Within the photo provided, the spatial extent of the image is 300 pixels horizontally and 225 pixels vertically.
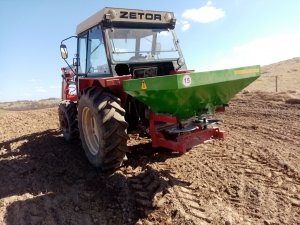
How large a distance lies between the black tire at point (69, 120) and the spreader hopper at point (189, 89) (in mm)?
2561

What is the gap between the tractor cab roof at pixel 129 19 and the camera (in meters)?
5.10

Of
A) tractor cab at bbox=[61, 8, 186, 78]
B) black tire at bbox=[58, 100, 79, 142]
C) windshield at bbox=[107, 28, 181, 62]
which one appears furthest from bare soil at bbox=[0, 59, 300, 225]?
windshield at bbox=[107, 28, 181, 62]

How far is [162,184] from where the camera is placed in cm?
429

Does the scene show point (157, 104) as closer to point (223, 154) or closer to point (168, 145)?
point (168, 145)

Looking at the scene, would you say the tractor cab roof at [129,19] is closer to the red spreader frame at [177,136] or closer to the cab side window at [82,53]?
the cab side window at [82,53]

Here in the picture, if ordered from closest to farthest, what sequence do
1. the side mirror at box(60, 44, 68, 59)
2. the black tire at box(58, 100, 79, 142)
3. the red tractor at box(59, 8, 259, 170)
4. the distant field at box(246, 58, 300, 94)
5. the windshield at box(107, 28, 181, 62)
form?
the red tractor at box(59, 8, 259, 170) → the windshield at box(107, 28, 181, 62) → the side mirror at box(60, 44, 68, 59) → the black tire at box(58, 100, 79, 142) → the distant field at box(246, 58, 300, 94)

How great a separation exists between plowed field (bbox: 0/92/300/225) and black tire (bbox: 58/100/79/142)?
0.23m

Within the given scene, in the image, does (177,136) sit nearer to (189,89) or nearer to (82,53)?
(189,89)

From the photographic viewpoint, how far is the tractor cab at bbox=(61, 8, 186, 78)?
5.12 meters

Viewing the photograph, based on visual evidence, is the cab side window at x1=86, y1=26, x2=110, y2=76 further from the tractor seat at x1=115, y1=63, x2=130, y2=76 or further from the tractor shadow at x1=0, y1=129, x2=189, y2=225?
the tractor shadow at x1=0, y1=129, x2=189, y2=225

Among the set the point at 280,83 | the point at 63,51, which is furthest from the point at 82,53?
the point at 280,83

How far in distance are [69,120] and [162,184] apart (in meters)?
3.03

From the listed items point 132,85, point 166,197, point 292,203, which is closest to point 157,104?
point 132,85

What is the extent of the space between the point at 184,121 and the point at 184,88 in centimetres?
97
